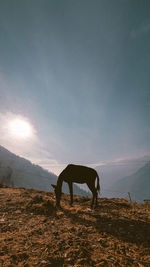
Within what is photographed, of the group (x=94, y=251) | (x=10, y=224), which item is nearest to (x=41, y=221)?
(x=10, y=224)

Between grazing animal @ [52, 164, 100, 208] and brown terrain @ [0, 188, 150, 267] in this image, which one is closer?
brown terrain @ [0, 188, 150, 267]

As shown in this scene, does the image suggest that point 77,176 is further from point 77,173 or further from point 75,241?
point 75,241

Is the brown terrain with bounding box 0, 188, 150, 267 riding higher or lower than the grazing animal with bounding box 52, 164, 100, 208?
lower

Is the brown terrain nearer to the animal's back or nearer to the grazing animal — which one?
the grazing animal

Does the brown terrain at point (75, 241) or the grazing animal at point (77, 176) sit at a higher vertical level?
the grazing animal at point (77, 176)

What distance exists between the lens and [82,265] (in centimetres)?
281

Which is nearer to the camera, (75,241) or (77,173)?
(75,241)

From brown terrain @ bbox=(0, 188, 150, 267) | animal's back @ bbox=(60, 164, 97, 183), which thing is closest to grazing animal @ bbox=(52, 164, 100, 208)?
animal's back @ bbox=(60, 164, 97, 183)

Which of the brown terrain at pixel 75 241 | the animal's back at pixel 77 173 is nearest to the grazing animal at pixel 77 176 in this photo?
the animal's back at pixel 77 173

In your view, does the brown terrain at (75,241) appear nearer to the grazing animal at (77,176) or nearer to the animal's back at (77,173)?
the grazing animal at (77,176)

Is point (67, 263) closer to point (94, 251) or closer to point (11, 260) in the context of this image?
point (94, 251)

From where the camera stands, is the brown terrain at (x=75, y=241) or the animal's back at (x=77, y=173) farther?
the animal's back at (x=77, y=173)

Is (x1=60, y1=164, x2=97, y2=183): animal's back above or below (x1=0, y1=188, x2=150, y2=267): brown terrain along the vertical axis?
above

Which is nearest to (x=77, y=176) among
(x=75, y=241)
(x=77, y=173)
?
(x=77, y=173)
